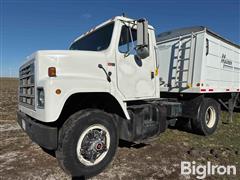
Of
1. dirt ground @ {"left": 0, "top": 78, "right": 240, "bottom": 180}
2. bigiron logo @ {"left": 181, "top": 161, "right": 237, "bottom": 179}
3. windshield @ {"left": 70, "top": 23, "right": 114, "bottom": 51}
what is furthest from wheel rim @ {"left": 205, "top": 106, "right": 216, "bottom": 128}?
windshield @ {"left": 70, "top": 23, "right": 114, "bottom": 51}

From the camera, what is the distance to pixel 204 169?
4.01 metres

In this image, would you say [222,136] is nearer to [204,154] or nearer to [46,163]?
[204,154]

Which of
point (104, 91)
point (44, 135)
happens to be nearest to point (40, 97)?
point (44, 135)

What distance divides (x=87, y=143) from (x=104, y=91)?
3.11ft

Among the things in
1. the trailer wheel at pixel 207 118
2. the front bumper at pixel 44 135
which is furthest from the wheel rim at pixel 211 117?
the front bumper at pixel 44 135

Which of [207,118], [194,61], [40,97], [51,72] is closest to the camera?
[51,72]

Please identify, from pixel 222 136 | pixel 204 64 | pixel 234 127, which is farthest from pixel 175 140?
pixel 234 127

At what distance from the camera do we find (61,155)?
3.32 meters

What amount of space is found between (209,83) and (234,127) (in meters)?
2.45

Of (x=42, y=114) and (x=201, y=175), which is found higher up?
(x=42, y=114)

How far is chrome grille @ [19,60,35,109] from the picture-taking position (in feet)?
11.7

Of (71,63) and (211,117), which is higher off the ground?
(71,63)

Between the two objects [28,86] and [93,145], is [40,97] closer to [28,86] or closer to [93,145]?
[28,86]

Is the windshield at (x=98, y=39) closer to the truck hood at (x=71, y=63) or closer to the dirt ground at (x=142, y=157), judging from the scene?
the truck hood at (x=71, y=63)
